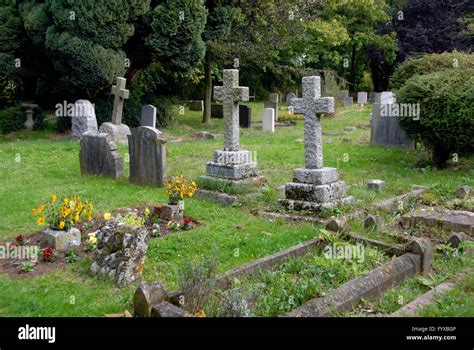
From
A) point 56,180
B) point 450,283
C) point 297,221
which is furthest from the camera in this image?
point 56,180

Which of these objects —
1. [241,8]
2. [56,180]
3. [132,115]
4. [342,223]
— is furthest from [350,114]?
[342,223]

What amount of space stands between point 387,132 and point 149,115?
8.19 m

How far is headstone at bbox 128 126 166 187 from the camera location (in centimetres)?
1092

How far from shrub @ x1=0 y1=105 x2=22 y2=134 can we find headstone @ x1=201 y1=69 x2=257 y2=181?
12477 mm

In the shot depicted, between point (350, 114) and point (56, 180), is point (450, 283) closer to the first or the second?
point (56, 180)

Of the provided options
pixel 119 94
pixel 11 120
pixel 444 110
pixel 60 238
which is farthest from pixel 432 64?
pixel 11 120

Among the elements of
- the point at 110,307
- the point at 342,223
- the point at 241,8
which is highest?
the point at 241,8

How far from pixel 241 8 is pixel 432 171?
1365 cm

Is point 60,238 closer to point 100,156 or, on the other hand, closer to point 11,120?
point 100,156

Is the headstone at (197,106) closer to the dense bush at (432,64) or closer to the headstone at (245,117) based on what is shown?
the headstone at (245,117)

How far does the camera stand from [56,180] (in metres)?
11.8

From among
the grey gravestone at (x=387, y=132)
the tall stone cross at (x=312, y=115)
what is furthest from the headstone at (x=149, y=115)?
the tall stone cross at (x=312, y=115)

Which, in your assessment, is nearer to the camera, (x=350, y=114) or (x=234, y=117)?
(x=234, y=117)

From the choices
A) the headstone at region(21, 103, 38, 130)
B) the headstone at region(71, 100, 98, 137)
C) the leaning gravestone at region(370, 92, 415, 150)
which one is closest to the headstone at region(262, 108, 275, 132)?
the leaning gravestone at region(370, 92, 415, 150)
